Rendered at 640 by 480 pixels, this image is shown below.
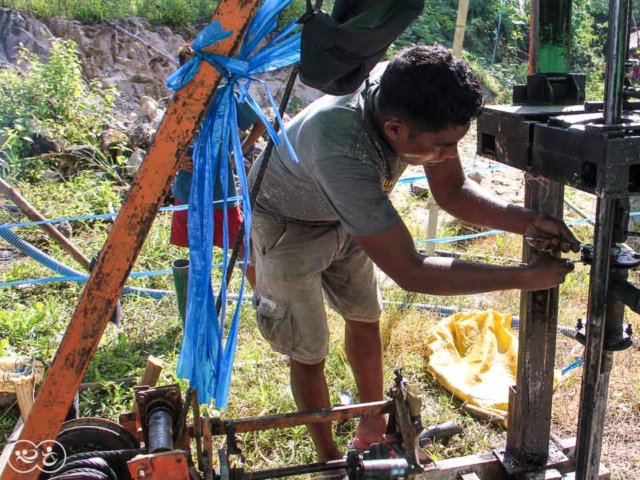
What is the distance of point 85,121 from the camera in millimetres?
6816

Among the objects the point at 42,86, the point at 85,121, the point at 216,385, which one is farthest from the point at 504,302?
the point at 42,86

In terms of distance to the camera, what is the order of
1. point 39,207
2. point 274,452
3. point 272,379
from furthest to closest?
point 39,207
point 272,379
point 274,452

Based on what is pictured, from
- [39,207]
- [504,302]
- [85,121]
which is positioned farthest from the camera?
[85,121]

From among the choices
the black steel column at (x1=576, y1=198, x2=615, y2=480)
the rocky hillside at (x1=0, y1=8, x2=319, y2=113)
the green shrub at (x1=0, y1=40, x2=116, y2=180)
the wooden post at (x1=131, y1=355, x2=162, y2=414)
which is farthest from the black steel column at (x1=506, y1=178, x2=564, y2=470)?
the rocky hillside at (x1=0, y1=8, x2=319, y2=113)

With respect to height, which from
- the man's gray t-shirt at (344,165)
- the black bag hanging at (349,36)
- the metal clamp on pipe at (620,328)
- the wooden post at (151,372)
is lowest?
the wooden post at (151,372)

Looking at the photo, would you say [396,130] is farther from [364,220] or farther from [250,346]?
[250,346]

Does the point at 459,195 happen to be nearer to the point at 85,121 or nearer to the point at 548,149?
the point at 548,149

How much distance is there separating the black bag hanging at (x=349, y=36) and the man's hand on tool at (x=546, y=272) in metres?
0.80

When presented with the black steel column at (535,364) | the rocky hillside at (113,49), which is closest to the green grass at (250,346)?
the black steel column at (535,364)

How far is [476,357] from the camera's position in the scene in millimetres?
3545

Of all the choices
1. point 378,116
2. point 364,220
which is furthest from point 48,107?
point 364,220

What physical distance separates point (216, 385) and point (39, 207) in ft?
14.6

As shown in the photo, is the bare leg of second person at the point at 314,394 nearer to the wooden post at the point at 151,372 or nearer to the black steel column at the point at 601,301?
the wooden post at the point at 151,372

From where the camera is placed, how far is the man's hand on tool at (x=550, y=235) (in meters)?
2.03
